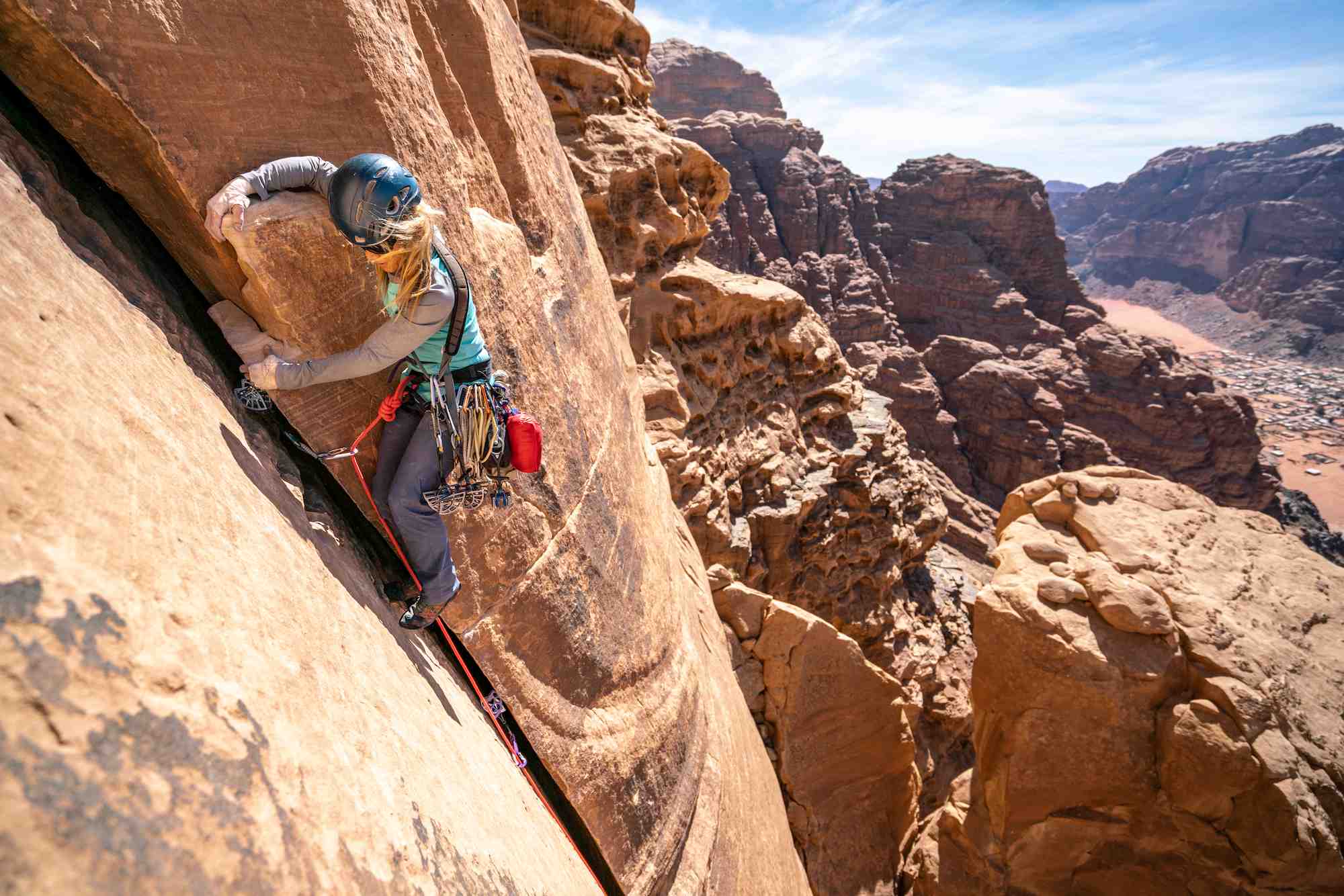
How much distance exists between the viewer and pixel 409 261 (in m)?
2.37

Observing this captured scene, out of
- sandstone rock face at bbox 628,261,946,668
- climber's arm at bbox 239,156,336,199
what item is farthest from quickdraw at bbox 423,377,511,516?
sandstone rock face at bbox 628,261,946,668

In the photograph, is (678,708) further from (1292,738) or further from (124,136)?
(1292,738)

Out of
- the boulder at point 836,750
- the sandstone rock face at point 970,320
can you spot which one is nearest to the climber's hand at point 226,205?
the boulder at point 836,750

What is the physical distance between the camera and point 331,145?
260cm

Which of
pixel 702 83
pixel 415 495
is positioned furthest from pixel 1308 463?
pixel 415 495

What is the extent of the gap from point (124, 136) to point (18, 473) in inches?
60.1

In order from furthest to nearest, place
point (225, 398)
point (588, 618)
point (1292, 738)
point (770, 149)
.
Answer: point (770, 149)
point (1292, 738)
point (588, 618)
point (225, 398)

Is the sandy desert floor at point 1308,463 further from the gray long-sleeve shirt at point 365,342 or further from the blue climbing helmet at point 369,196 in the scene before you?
the blue climbing helmet at point 369,196

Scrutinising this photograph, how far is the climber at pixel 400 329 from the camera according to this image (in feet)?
7.45

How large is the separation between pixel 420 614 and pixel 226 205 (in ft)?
5.52

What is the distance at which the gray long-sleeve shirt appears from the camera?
239 centimetres

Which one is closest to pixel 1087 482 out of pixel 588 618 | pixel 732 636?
pixel 732 636

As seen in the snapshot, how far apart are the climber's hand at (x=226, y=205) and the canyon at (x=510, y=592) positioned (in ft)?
0.25

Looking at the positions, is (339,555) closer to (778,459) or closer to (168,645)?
(168,645)
